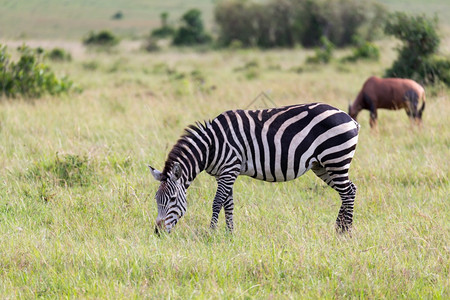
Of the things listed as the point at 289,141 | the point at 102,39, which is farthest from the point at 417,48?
the point at 102,39

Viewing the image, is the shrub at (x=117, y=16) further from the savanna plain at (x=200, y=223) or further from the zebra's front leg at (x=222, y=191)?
the zebra's front leg at (x=222, y=191)

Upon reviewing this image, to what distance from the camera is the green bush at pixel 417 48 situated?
46.5 feet

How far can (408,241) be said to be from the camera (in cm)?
511

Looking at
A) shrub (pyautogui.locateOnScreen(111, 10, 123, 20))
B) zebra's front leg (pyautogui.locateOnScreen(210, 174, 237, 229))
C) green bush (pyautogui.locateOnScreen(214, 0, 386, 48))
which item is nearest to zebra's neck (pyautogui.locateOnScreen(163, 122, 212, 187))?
zebra's front leg (pyautogui.locateOnScreen(210, 174, 237, 229))

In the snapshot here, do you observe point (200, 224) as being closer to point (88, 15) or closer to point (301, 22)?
point (301, 22)

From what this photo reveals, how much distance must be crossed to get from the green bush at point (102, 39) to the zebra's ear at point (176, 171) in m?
34.2

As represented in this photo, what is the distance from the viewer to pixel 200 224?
19.1 feet

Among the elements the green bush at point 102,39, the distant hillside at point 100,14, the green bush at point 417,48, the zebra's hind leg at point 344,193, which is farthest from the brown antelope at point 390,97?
the distant hillside at point 100,14

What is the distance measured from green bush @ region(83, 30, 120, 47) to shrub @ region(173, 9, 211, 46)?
6.54 metres

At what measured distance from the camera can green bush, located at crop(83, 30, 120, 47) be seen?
1502 inches

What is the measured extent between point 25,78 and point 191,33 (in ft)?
107

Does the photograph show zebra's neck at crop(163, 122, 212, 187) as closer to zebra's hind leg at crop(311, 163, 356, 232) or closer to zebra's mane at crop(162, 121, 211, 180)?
zebra's mane at crop(162, 121, 211, 180)

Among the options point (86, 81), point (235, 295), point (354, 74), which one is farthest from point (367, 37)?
point (235, 295)

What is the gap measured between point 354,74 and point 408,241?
15.0 meters
